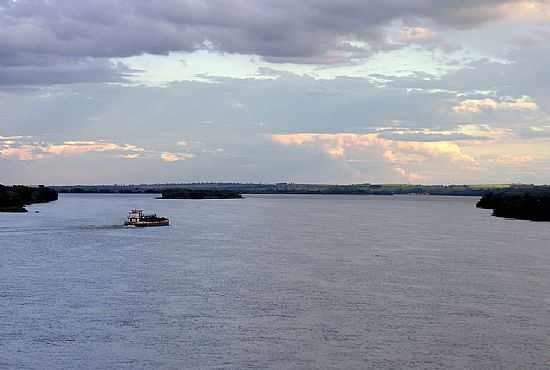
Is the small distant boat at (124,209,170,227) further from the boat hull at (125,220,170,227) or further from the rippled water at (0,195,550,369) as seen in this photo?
the rippled water at (0,195,550,369)

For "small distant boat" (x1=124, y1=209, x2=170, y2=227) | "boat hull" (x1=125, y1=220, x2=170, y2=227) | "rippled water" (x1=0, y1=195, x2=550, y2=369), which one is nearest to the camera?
"rippled water" (x1=0, y1=195, x2=550, y2=369)

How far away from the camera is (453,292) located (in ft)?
168

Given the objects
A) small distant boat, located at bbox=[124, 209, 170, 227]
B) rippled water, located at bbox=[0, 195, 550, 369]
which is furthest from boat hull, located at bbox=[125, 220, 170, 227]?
rippled water, located at bbox=[0, 195, 550, 369]

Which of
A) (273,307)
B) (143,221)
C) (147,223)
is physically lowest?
(273,307)

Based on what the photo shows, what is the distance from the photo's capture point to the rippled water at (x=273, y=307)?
33.6 meters

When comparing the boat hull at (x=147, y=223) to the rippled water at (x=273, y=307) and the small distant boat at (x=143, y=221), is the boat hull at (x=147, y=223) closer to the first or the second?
the small distant boat at (x=143, y=221)

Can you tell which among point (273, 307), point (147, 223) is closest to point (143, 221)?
point (147, 223)

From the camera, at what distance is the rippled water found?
33.6 meters

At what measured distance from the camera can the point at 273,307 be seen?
44.7 m

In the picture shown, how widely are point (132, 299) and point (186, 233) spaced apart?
5996cm

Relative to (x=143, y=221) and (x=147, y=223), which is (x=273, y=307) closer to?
(x=147, y=223)

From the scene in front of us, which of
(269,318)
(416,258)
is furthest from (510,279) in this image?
(269,318)

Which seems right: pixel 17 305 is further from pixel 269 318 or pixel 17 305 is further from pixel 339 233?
pixel 339 233

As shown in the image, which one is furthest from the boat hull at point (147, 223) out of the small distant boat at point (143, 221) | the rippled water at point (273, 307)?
the rippled water at point (273, 307)
